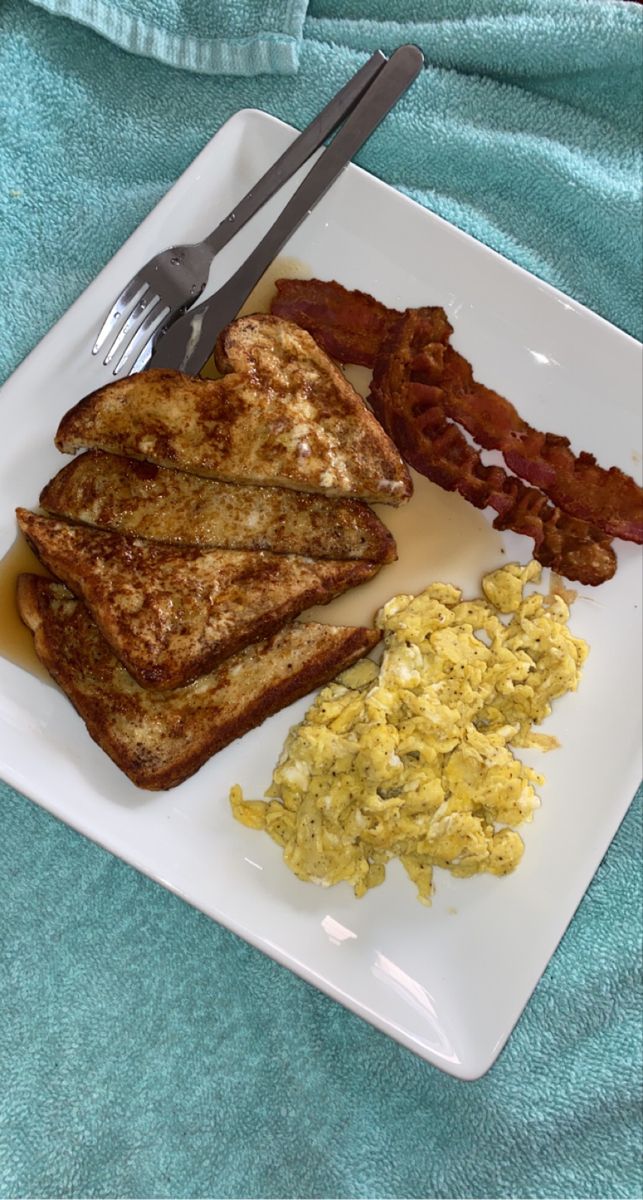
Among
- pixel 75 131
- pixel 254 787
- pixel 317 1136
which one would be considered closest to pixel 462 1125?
pixel 317 1136

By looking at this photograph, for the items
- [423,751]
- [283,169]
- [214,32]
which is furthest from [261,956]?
[214,32]

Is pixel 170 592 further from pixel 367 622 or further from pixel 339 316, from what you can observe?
pixel 339 316

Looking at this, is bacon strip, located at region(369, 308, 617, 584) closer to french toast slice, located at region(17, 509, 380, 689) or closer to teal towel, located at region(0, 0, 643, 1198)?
french toast slice, located at region(17, 509, 380, 689)

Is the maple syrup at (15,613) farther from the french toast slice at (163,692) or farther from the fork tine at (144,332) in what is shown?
the fork tine at (144,332)

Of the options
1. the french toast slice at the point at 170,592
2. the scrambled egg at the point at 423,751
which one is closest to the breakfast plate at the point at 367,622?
the scrambled egg at the point at 423,751

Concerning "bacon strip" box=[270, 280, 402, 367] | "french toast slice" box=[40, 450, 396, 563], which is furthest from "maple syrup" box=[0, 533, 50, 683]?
"bacon strip" box=[270, 280, 402, 367]
